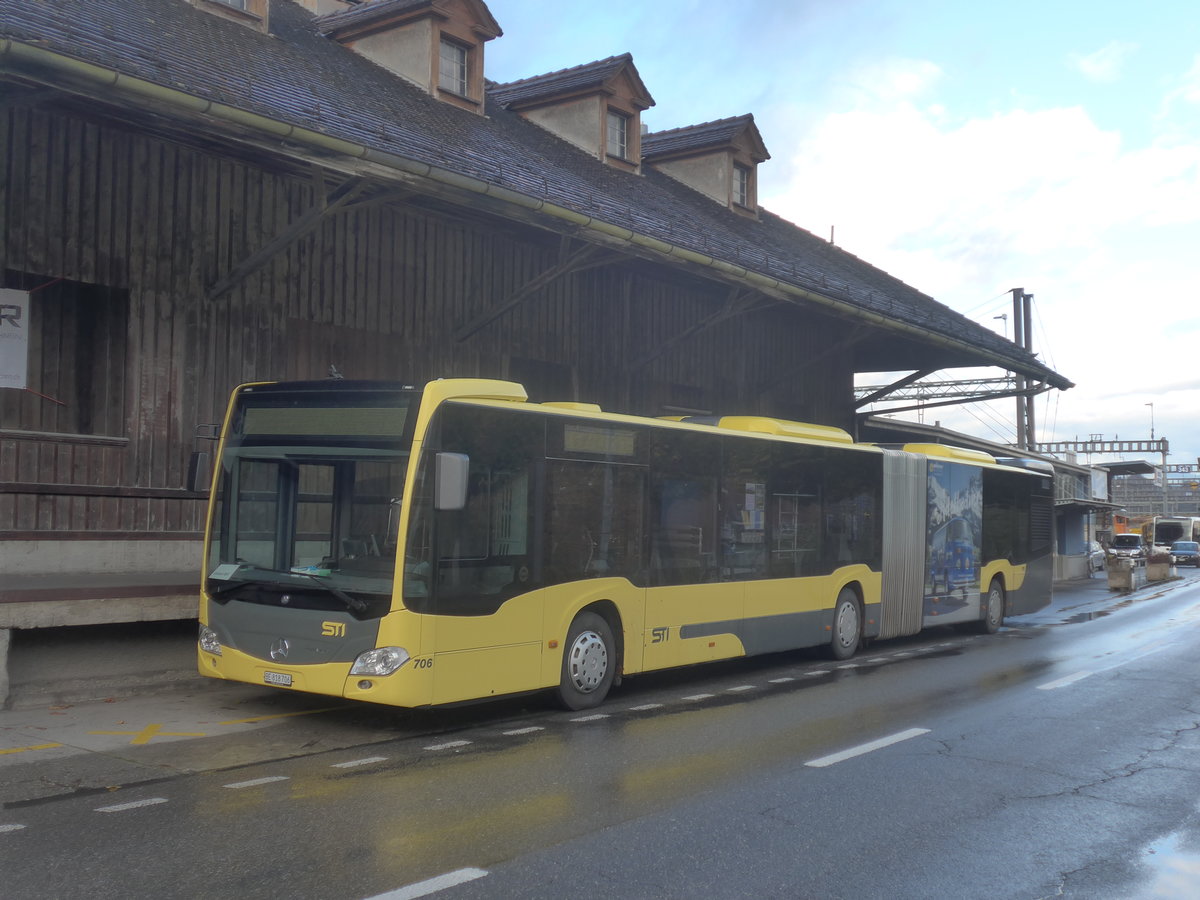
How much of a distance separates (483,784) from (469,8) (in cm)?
1461

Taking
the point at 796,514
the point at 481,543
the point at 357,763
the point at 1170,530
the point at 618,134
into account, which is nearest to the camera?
the point at 357,763

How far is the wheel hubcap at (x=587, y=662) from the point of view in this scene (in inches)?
380

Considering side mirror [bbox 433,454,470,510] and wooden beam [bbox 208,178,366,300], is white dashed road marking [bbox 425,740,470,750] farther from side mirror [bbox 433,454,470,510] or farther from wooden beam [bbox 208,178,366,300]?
wooden beam [bbox 208,178,366,300]

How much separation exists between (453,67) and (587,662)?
12.3m

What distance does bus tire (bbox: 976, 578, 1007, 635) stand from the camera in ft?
59.4

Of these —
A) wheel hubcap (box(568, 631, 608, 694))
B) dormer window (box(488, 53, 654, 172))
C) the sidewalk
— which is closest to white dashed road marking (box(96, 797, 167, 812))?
the sidewalk

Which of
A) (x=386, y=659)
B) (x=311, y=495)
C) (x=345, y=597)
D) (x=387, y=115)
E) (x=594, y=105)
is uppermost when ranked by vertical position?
(x=594, y=105)

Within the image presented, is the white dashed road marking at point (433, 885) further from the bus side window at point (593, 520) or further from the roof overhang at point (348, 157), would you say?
the roof overhang at point (348, 157)

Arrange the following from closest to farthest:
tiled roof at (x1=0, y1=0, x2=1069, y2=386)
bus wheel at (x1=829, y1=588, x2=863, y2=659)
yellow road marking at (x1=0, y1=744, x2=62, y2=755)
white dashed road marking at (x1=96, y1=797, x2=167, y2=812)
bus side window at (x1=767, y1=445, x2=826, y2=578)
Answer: white dashed road marking at (x1=96, y1=797, x2=167, y2=812) → yellow road marking at (x1=0, y1=744, x2=62, y2=755) → tiled roof at (x1=0, y1=0, x2=1069, y2=386) → bus side window at (x1=767, y1=445, x2=826, y2=578) → bus wheel at (x1=829, y1=588, x2=863, y2=659)

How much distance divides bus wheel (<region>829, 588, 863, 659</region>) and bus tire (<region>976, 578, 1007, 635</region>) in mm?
4704

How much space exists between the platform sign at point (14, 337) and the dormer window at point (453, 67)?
8.65m

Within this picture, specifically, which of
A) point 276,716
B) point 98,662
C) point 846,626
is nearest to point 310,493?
point 276,716

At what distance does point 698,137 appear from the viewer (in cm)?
2508

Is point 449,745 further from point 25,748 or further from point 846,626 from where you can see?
point 846,626
